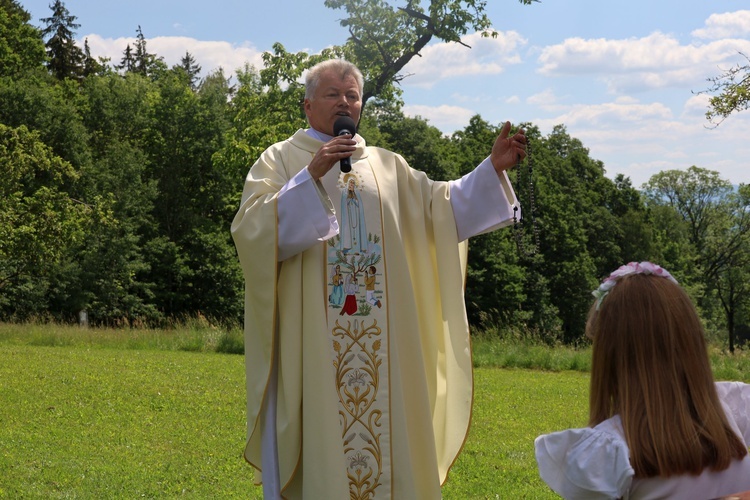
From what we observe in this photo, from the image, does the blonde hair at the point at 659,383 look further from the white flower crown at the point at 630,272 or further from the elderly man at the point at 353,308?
the elderly man at the point at 353,308

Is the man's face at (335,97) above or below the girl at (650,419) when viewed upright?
above

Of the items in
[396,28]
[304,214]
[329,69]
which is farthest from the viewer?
[396,28]

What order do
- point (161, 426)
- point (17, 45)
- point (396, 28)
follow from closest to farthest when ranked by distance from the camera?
point (161, 426) → point (396, 28) → point (17, 45)

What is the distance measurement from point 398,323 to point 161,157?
123 ft

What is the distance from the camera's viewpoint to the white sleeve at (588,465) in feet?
7.13

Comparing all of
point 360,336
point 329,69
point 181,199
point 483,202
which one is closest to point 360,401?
point 360,336

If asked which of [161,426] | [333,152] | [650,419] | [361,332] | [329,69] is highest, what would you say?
[329,69]

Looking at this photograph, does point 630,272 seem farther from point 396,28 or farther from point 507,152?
point 396,28

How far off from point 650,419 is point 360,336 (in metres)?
1.97

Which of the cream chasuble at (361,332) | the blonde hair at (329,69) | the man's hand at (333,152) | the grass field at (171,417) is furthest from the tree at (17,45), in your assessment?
the man's hand at (333,152)

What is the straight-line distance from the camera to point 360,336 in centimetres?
402

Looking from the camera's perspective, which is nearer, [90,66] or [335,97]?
[335,97]

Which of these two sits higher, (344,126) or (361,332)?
(344,126)

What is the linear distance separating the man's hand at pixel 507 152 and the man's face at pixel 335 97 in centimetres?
66
